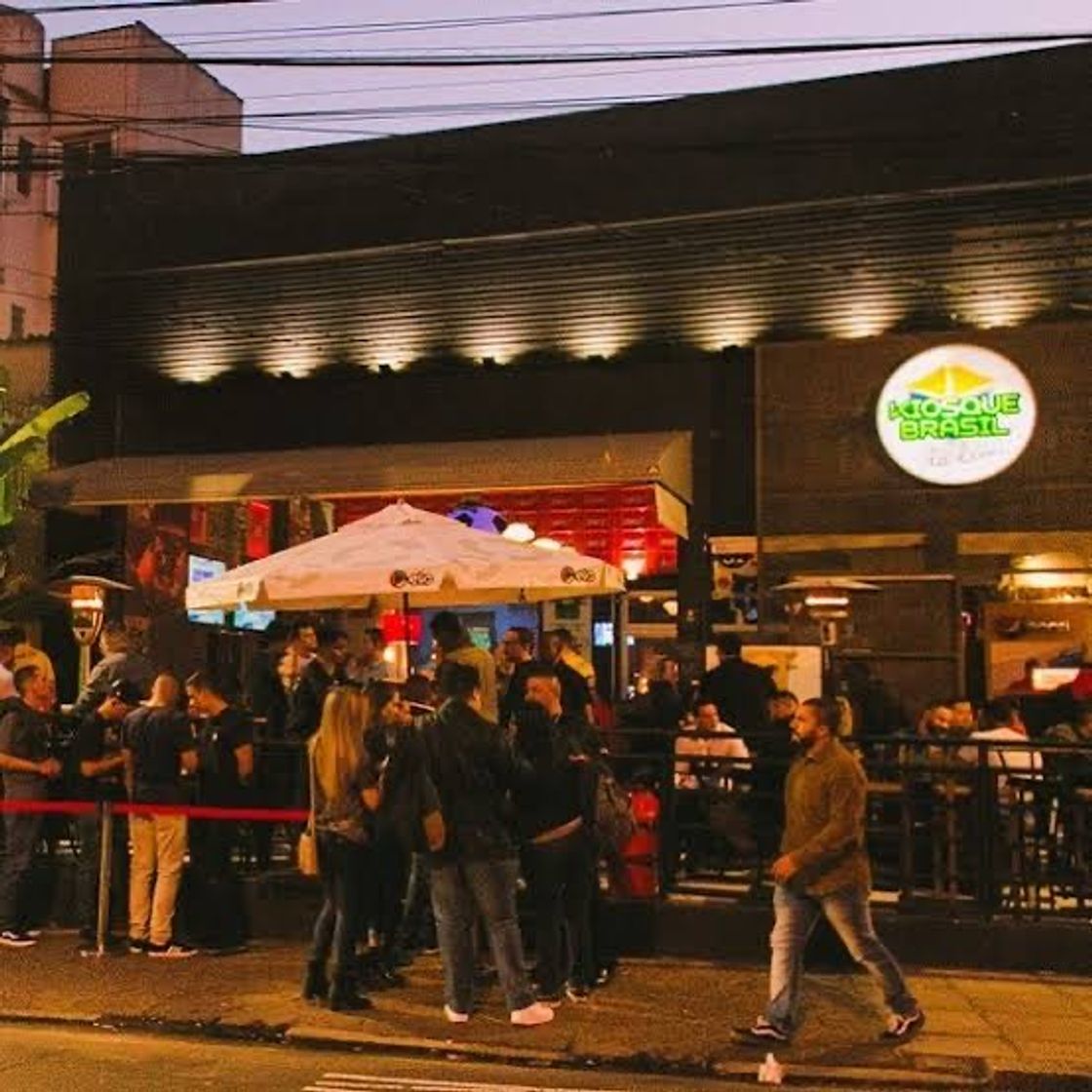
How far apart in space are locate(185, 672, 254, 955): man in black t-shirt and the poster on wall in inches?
295

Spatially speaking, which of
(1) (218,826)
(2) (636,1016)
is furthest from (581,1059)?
(1) (218,826)

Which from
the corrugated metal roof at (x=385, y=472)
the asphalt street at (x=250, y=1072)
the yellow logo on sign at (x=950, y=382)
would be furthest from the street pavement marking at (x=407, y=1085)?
the yellow logo on sign at (x=950, y=382)

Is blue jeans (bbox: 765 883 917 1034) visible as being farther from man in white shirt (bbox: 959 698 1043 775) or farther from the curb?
man in white shirt (bbox: 959 698 1043 775)

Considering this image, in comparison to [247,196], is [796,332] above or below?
below

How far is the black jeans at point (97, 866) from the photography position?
10.1 meters

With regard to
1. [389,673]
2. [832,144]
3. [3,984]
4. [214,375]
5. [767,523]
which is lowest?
[3,984]

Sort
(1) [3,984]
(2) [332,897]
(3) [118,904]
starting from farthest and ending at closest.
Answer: (3) [118,904]
(1) [3,984]
(2) [332,897]

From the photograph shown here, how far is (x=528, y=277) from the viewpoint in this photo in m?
16.5

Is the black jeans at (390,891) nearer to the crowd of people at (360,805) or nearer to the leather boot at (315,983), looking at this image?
the crowd of people at (360,805)

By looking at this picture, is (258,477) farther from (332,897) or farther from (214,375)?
(332,897)

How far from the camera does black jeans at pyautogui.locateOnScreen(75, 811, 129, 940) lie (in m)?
10.1

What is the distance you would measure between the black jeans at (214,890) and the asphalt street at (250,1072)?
7.00 ft

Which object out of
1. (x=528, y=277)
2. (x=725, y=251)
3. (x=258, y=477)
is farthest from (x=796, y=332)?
(x=258, y=477)

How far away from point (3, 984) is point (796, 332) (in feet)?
33.7
